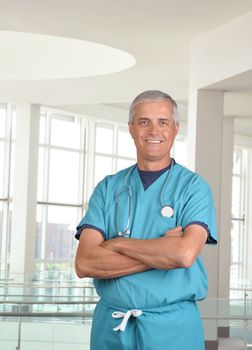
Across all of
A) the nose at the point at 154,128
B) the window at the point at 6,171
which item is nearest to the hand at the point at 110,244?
the nose at the point at 154,128

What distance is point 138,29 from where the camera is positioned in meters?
11.7

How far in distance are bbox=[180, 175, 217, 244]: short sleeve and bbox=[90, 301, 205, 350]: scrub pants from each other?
294mm

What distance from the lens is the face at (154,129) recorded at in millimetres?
3145

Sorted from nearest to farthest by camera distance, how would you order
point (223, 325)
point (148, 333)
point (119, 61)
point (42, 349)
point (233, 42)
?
point (148, 333) → point (42, 349) → point (223, 325) → point (233, 42) → point (119, 61)

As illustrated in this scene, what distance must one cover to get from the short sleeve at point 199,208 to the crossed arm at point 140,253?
0.10 feet

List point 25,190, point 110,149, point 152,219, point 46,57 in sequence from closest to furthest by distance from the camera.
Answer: point 152,219 < point 46,57 < point 25,190 < point 110,149

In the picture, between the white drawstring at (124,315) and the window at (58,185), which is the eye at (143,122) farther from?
the window at (58,185)

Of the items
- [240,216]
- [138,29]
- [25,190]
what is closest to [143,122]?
[138,29]

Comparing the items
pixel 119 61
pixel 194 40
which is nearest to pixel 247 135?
pixel 119 61

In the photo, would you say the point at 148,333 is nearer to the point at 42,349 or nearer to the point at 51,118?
the point at 42,349

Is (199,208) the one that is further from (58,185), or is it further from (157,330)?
(58,185)

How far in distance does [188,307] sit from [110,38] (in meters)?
9.54

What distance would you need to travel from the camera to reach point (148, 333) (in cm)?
300

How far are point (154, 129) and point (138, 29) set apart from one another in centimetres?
877
